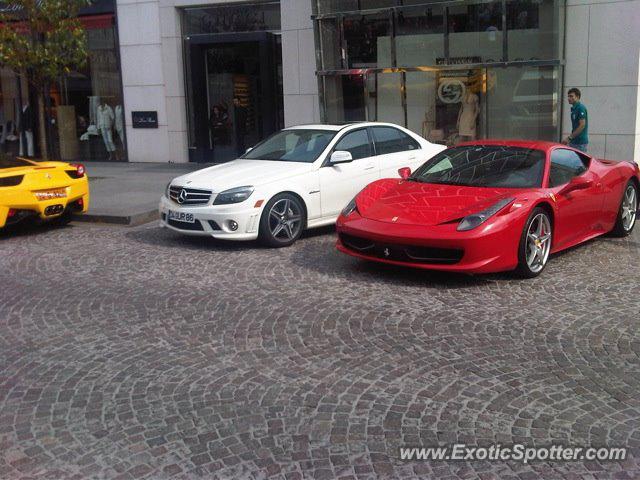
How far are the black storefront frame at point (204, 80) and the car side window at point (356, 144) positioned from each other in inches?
332

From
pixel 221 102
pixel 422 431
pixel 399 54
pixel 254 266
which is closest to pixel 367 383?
pixel 422 431

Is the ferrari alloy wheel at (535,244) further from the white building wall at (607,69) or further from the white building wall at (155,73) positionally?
the white building wall at (155,73)

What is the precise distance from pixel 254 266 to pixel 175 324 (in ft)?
6.96

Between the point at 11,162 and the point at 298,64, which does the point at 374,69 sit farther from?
the point at 11,162

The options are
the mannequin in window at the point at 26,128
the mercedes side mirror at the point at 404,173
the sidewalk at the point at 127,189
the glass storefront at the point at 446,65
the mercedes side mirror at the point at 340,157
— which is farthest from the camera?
the mannequin in window at the point at 26,128

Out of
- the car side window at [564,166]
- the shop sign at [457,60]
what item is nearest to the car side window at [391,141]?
the car side window at [564,166]

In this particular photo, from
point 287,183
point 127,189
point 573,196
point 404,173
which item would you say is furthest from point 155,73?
point 573,196

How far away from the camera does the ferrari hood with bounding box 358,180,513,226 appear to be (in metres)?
7.03

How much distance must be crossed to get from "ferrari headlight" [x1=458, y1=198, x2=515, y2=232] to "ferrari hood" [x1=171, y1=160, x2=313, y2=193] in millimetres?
2841

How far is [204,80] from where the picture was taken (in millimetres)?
18750

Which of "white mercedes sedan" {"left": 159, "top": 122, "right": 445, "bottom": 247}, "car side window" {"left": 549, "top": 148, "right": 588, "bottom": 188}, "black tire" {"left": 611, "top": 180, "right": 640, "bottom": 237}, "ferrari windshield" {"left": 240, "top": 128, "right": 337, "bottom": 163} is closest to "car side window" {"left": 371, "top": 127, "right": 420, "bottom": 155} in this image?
"white mercedes sedan" {"left": 159, "top": 122, "right": 445, "bottom": 247}

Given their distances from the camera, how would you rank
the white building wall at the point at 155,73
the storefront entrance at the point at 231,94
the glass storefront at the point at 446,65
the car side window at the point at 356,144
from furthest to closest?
1. the white building wall at the point at 155,73
2. the storefront entrance at the point at 231,94
3. the glass storefront at the point at 446,65
4. the car side window at the point at 356,144

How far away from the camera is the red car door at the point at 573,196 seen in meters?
7.58

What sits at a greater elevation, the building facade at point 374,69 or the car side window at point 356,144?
the building facade at point 374,69
